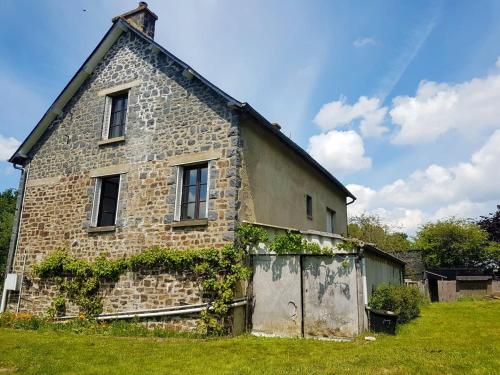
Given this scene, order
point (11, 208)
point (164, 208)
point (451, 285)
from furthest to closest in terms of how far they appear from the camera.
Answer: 1. point (11, 208)
2. point (451, 285)
3. point (164, 208)

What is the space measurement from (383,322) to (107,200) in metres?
8.79

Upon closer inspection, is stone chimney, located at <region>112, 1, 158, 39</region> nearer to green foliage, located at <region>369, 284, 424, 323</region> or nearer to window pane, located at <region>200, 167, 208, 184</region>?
window pane, located at <region>200, 167, 208, 184</region>

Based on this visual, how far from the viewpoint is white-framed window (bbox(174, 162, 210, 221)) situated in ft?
33.1

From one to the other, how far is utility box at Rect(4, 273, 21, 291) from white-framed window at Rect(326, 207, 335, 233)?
11.4 metres

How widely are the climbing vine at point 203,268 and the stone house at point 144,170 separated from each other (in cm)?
29

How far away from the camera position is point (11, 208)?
37.3m

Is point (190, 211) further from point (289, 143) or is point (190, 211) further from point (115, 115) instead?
point (115, 115)

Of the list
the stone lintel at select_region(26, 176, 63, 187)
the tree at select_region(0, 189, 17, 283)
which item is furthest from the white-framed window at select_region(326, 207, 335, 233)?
the tree at select_region(0, 189, 17, 283)

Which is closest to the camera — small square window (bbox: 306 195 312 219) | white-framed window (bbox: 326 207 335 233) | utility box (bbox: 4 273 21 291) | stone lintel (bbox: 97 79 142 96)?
stone lintel (bbox: 97 79 142 96)

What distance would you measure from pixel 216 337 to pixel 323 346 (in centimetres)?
236

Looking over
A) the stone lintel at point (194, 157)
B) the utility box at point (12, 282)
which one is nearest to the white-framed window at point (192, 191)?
the stone lintel at point (194, 157)

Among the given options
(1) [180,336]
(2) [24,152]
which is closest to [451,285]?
(1) [180,336]

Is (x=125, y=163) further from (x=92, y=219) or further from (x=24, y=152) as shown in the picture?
(x=24, y=152)

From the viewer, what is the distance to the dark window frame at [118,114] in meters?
12.3
